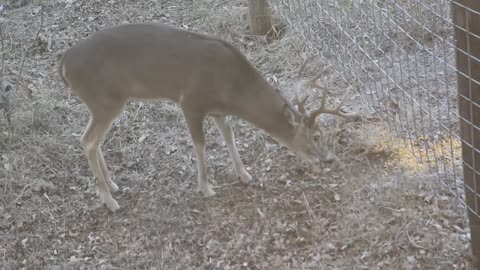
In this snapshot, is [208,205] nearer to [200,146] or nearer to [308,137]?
[200,146]

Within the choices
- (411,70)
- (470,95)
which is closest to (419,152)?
(411,70)

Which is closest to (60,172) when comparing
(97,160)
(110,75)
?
(97,160)

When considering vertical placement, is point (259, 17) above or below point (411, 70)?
below

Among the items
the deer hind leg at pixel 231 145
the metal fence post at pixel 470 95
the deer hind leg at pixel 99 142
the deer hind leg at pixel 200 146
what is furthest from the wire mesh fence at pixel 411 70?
the deer hind leg at pixel 99 142

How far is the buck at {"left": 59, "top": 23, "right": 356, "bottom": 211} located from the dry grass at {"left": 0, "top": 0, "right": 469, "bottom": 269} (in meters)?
0.39

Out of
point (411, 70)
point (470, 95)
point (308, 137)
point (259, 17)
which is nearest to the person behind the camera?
point (470, 95)

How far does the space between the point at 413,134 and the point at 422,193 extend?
2.27ft

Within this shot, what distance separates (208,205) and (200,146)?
1.24 ft

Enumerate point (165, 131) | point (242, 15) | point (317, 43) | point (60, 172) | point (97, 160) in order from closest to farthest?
point (97, 160) → point (60, 172) → point (165, 131) → point (317, 43) → point (242, 15)

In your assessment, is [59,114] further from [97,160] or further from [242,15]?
[242,15]

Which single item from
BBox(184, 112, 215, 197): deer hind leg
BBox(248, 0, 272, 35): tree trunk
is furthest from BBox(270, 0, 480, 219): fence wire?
BBox(184, 112, 215, 197): deer hind leg

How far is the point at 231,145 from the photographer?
526 cm

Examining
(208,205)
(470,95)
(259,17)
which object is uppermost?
(470,95)

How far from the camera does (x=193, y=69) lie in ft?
16.1
